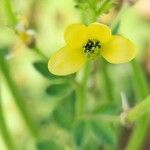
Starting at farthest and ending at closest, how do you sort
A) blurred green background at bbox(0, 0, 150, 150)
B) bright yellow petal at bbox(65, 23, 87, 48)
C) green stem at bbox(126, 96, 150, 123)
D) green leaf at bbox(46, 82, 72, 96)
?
blurred green background at bbox(0, 0, 150, 150) < green leaf at bbox(46, 82, 72, 96) < green stem at bbox(126, 96, 150, 123) < bright yellow petal at bbox(65, 23, 87, 48)

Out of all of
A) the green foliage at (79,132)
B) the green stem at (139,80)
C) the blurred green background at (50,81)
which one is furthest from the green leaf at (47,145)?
the green stem at (139,80)

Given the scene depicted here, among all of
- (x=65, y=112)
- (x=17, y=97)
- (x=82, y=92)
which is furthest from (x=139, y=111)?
(x=17, y=97)

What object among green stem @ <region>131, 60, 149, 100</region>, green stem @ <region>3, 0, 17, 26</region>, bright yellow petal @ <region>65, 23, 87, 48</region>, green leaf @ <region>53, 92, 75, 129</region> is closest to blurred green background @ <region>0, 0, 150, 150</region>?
green leaf @ <region>53, 92, 75, 129</region>

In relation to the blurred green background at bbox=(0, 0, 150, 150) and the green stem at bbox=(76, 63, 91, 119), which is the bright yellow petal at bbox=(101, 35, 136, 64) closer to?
the green stem at bbox=(76, 63, 91, 119)

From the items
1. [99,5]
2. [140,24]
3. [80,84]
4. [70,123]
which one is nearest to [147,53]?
[140,24]

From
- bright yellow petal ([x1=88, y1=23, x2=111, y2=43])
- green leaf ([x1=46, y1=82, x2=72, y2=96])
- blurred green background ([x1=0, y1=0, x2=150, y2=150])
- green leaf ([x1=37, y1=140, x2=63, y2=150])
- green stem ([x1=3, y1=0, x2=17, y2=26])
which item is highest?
bright yellow petal ([x1=88, y1=23, x2=111, y2=43])

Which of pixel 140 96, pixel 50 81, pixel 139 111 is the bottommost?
pixel 50 81

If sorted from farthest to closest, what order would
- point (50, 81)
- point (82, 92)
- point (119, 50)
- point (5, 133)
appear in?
point (50, 81)
point (5, 133)
point (82, 92)
point (119, 50)

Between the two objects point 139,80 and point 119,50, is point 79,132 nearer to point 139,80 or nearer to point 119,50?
point 139,80
